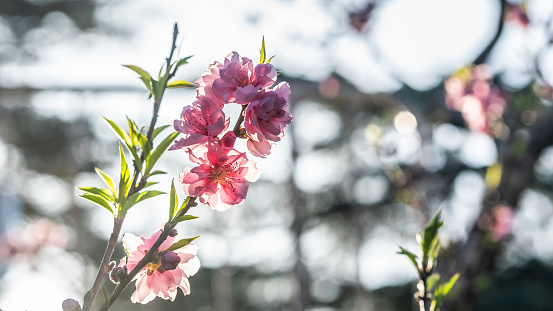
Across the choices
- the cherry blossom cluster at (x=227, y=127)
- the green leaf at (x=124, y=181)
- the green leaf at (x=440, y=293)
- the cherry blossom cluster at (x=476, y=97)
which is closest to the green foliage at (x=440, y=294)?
the green leaf at (x=440, y=293)

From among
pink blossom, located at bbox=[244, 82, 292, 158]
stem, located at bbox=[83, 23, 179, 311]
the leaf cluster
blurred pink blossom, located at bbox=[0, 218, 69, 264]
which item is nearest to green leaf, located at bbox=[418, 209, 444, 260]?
the leaf cluster

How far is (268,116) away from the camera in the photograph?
539mm

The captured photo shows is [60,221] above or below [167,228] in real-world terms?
below

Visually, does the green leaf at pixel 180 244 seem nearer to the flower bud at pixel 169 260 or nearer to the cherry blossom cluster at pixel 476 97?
the flower bud at pixel 169 260

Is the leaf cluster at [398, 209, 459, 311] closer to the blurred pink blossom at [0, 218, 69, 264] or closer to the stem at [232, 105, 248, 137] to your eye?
the stem at [232, 105, 248, 137]

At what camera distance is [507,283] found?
8.84 metres

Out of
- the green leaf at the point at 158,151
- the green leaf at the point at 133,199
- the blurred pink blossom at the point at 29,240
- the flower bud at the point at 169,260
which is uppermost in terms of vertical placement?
the green leaf at the point at 158,151

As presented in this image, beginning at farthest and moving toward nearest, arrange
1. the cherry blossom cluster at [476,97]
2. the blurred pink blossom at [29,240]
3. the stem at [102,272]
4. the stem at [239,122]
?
the blurred pink blossom at [29,240] < the cherry blossom cluster at [476,97] < the stem at [239,122] < the stem at [102,272]

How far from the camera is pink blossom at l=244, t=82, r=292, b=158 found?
0.54m

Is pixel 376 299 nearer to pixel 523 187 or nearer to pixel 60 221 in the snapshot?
pixel 60 221

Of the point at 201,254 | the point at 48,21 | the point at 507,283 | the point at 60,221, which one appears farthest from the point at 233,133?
the point at 507,283

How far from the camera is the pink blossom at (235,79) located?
1.78 feet

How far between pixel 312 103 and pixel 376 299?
3.60 m

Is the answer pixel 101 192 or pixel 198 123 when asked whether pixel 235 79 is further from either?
pixel 101 192
